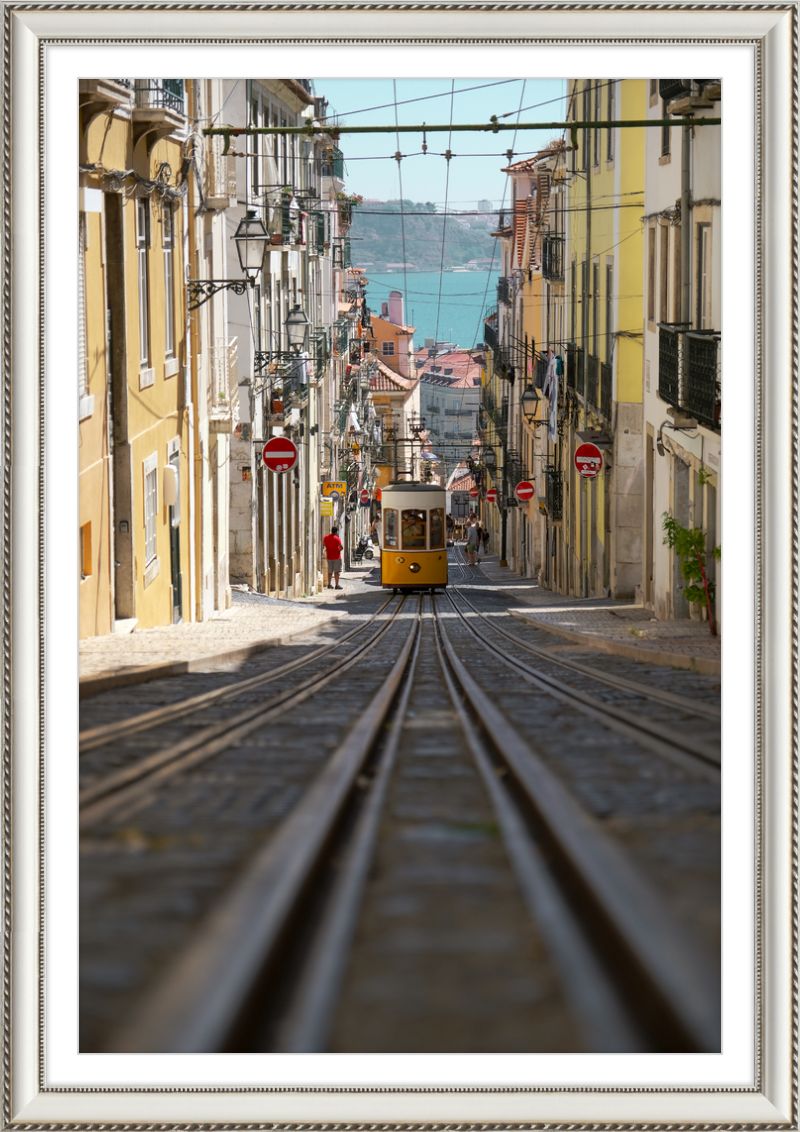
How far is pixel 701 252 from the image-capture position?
46.8 feet

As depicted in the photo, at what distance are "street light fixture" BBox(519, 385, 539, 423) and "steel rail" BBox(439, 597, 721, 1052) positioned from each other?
28463mm

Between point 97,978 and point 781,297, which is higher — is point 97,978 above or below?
below

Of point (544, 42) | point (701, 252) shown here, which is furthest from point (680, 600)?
point (544, 42)

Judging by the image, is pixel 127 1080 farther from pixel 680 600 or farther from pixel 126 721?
pixel 680 600

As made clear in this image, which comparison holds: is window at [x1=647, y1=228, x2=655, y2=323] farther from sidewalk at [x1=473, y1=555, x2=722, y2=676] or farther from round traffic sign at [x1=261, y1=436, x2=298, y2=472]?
round traffic sign at [x1=261, y1=436, x2=298, y2=472]

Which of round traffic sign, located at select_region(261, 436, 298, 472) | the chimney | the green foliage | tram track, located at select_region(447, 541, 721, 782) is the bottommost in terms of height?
tram track, located at select_region(447, 541, 721, 782)

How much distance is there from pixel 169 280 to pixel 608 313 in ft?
32.8

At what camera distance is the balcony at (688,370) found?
11.9m

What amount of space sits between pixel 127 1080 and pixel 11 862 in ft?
3.06

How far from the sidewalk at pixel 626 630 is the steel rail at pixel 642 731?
0.34m

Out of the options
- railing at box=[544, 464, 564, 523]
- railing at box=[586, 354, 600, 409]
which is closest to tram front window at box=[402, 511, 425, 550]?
railing at box=[544, 464, 564, 523]

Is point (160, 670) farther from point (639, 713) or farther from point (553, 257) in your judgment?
point (553, 257)

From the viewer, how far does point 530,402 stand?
1324 inches

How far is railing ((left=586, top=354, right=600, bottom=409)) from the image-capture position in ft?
80.9
